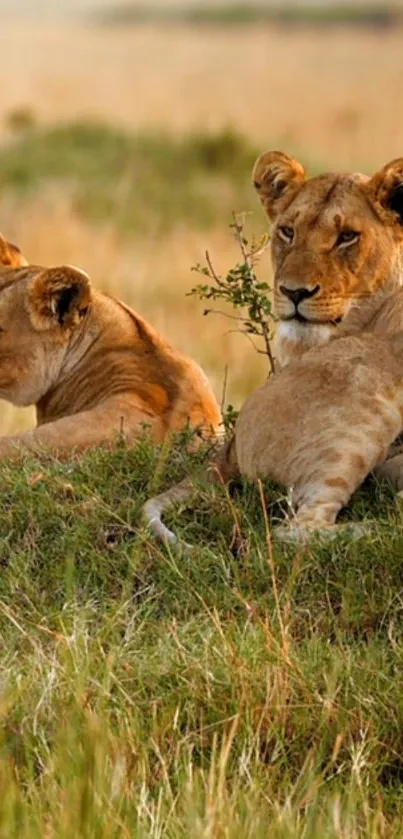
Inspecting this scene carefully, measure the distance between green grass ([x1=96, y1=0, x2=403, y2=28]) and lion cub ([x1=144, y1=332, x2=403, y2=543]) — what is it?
46.4 metres

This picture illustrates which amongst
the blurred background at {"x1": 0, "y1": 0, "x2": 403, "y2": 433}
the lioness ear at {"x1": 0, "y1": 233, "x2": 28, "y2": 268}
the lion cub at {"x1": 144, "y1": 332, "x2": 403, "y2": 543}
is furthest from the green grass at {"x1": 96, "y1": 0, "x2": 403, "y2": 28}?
the lion cub at {"x1": 144, "y1": 332, "x2": 403, "y2": 543}

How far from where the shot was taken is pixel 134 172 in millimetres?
17078

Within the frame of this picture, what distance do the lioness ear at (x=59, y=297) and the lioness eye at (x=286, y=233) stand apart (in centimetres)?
62

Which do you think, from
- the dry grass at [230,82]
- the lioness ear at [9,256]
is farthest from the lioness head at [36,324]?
the dry grass at [230,82]

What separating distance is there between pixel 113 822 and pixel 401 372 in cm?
182

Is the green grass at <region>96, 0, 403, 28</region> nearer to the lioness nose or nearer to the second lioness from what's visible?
the second lioness

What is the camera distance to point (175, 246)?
48.2 ft

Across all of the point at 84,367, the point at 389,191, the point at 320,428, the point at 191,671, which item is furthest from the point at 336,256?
the point at 191,671

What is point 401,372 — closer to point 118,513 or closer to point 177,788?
point 118,513

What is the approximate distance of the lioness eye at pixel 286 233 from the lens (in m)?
5.26

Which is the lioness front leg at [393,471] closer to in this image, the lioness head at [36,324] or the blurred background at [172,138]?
the lioness head at [36,324]

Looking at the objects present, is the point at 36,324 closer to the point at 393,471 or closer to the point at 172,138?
the point at 393,471

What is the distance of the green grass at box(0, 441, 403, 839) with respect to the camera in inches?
133

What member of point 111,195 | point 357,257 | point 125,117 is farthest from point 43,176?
point 357,257
